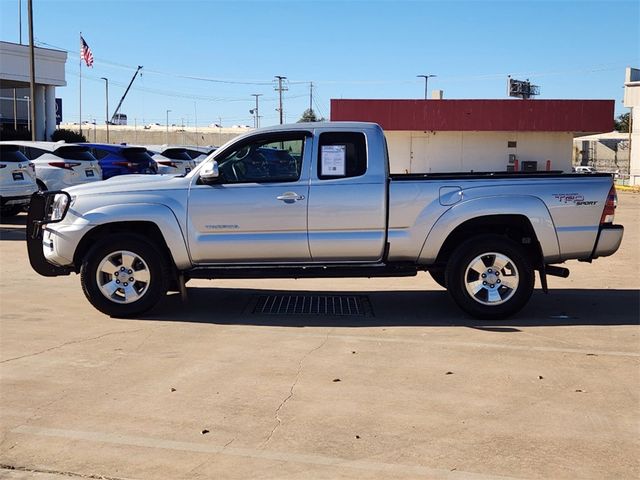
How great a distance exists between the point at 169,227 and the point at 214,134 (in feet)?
323

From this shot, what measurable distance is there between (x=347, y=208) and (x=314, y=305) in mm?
1512

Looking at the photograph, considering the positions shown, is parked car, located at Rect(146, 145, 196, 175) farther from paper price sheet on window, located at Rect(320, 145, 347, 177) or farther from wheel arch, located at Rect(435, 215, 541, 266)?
wheel arch, located at Rect(435, 215, 541, 266)

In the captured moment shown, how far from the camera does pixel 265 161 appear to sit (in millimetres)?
8141

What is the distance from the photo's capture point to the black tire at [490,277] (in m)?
7.93

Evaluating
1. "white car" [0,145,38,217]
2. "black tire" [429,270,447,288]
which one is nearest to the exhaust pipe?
"black tire" [429,270,447,288]

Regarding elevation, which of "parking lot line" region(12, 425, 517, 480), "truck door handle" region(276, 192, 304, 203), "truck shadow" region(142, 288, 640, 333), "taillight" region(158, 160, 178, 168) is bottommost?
"parking lot line" region(12, 425, 517, 480)

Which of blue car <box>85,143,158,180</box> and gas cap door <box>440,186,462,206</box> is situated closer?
gas cap door <box>440,186,462,206</box>

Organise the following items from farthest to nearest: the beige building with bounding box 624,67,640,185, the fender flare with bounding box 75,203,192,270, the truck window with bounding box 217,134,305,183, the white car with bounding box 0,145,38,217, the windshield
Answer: the beige building with bounding box 624,67,640,185 → the windshield → the white car with bounding box 0,145,38,217 → the truck window with bounding box 217,134,305,183 → the fender flare with bounding box 75,203,192,270

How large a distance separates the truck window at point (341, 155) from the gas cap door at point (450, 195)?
86 centimetres

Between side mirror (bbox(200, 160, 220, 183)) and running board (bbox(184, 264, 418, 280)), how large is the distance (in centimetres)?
95

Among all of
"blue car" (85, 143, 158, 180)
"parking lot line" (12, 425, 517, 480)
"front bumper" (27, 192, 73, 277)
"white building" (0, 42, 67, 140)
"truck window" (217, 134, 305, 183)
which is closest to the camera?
"parking lot line" (12, 425, 517, 480)

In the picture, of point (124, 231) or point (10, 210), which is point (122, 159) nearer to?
point (10, 210)

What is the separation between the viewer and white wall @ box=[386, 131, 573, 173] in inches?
1681

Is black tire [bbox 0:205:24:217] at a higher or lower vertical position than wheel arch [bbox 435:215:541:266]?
lower
